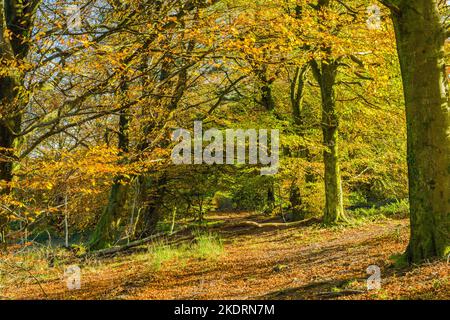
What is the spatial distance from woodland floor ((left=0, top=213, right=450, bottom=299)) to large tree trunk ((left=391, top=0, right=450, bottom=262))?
459mm

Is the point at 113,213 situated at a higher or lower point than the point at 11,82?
lower

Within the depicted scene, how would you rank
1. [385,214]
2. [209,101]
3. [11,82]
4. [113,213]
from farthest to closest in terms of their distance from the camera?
[385,214] < [209,101] < [113,213] < [11,82]

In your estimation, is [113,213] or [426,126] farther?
[113,213]

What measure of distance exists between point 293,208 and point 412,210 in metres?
11.8

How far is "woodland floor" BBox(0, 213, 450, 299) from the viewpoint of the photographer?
18.0ft

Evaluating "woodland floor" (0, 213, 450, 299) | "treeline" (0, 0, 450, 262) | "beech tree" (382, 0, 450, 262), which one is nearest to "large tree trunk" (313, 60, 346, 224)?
"treeline" (0, 0, 450, 262)

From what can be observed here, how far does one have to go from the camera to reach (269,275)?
27.2 feet

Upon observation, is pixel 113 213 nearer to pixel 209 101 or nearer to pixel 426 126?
pixel 209 101

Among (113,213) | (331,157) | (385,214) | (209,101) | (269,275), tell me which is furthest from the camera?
(385,214)

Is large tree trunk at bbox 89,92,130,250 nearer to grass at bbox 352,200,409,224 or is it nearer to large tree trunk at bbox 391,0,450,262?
grass at bbox 352,200,409,224

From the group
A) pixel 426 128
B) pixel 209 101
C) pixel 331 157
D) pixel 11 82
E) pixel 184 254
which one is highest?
pixel 209 101

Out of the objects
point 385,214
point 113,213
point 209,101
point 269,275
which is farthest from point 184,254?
point 385,214

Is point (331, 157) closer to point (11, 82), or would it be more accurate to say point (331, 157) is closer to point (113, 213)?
point (113, 213)

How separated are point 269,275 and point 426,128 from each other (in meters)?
3.96
